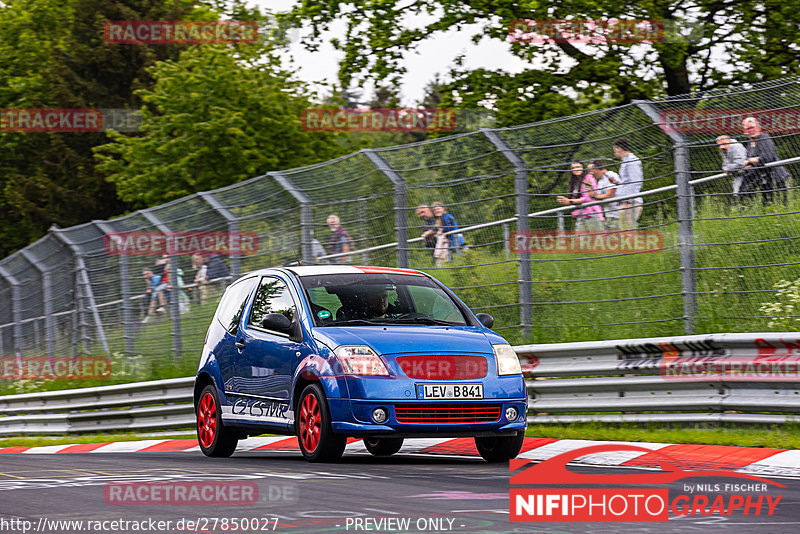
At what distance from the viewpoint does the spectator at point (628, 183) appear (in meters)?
11.9

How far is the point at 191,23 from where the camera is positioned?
159 ft

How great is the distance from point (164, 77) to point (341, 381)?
3169cm

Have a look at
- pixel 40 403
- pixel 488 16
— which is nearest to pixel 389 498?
pixel 40 403

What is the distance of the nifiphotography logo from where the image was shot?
627cm

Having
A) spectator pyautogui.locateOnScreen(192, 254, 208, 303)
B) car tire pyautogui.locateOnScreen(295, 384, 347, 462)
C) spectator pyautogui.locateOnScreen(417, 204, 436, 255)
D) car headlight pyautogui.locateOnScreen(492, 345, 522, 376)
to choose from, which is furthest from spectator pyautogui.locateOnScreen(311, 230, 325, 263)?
car headlight pyautogui.locateOnScreen(492, 345, 522, 376)

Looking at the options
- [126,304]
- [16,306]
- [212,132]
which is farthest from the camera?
[212,132]

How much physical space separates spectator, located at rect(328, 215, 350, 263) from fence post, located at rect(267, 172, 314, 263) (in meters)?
0.29

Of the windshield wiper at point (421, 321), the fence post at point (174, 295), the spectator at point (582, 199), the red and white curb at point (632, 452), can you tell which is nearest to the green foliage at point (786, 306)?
the red and white curb at point (632, 452)

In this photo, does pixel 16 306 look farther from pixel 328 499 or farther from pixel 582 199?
pixel 328 499

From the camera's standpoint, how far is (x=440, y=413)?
938 cm

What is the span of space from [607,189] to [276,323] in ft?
12.6

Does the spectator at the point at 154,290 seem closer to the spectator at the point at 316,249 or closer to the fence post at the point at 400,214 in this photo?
the spectator at the point at 316,249

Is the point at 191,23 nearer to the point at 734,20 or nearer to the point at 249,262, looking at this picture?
the point at 734,20

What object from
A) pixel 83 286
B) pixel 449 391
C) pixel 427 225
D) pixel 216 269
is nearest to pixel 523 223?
pixel 427 225
